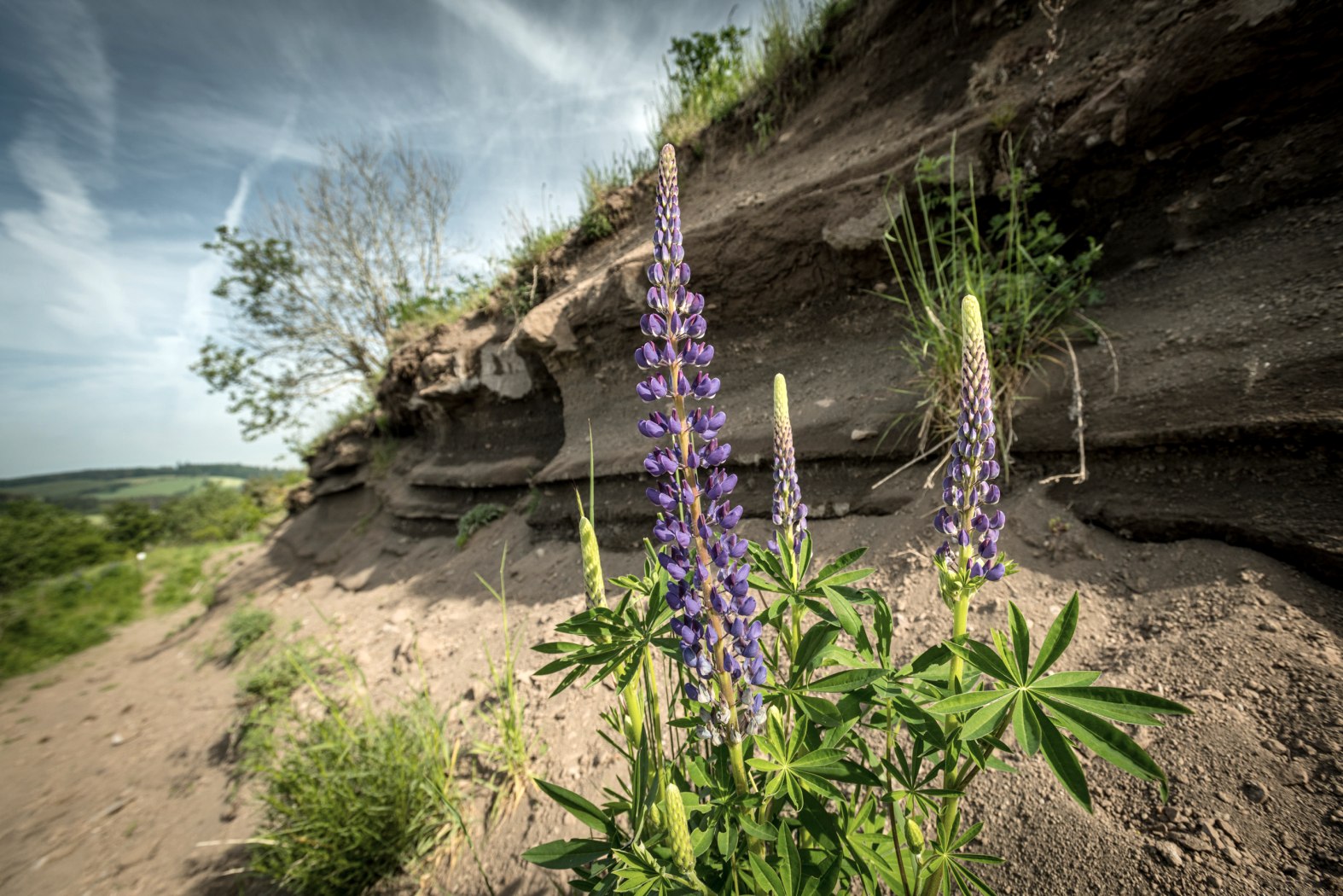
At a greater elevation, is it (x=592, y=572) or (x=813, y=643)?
(x=592, y=572)

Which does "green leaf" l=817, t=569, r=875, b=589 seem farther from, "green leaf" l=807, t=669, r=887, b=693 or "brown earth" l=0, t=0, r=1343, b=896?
"brown earth" l=0, t=0, r=1343, b=896

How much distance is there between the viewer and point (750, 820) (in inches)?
45.6

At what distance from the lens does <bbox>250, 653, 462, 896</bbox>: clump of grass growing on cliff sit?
96.9 inches

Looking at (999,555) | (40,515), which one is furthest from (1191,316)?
(40,515)

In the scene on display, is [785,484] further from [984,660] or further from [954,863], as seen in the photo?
[954,863]

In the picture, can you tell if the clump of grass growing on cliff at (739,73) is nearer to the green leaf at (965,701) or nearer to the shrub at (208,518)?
the green leaf at (965,701)

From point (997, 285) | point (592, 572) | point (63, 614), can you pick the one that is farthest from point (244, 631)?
point (997, 285)

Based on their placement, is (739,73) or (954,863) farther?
(739,73)

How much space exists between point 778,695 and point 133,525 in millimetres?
25515

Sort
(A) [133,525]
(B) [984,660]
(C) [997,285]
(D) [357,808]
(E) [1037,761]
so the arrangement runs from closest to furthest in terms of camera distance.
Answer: (B) [984,660] < (E) [1037,761] < (D) [357,808] < (C) [997,285] < (A) [133,525]

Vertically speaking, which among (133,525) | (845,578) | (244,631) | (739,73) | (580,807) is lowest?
(244,631)

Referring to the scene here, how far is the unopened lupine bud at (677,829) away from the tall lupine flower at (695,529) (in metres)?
0.20

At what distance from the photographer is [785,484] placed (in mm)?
1452

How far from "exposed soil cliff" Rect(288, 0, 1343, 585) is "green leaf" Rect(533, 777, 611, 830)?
2.48 meters
